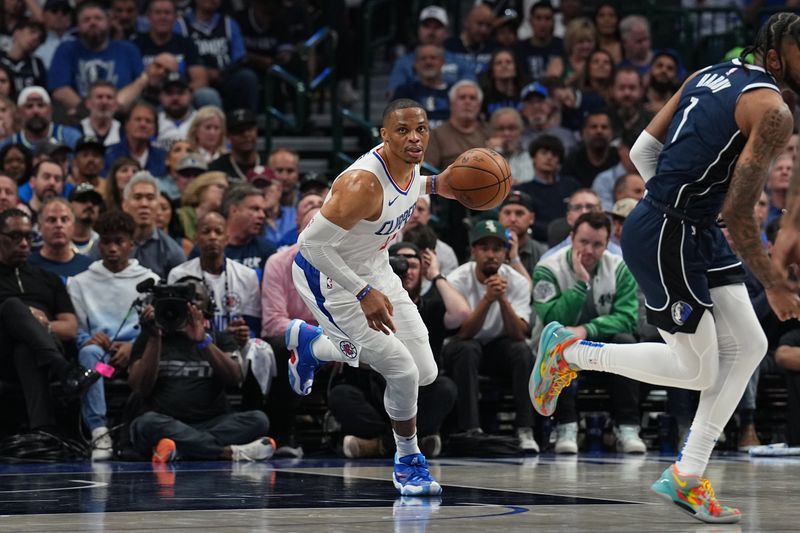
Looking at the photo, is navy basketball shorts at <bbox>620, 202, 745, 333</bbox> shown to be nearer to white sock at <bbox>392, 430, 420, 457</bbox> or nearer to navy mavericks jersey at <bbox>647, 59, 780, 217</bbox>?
navy mavericks jersey at <bbox>647, 59, 780, 217</bbox>

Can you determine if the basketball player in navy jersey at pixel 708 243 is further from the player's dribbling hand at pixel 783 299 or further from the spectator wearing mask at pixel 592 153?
the spectator wearing mask at pixel 592 153

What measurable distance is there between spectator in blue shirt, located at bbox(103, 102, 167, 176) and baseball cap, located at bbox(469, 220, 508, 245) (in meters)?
3.79

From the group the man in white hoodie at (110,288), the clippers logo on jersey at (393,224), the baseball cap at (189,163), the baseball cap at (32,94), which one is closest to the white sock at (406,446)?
the clippers logo on jersey at (393,224)

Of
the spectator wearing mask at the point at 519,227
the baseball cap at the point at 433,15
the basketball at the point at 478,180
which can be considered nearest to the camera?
the basketball at the point at 478,180

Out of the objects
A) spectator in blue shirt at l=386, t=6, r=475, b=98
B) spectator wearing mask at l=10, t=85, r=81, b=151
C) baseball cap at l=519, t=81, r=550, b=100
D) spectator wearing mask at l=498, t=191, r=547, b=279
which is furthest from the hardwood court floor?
spectator in blue shirt at l=386, t=6, r=475, b=98

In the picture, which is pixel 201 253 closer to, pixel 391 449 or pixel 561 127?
pixel 391 449

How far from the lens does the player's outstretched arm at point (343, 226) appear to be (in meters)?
6.53

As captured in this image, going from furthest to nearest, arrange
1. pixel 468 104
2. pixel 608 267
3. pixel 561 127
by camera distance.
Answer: pixel 561 127
pixel 468 104
pixel 608 267

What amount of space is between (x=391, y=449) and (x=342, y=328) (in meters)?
2.94

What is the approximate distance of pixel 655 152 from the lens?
6.05 metres

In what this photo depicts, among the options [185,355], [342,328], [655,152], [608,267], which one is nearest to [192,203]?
[185,355]

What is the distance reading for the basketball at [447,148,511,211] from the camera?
23.0 ft

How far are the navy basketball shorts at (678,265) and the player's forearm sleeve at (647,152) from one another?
209 millimetres

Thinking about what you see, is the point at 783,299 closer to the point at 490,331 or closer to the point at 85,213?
the point at 490,331
